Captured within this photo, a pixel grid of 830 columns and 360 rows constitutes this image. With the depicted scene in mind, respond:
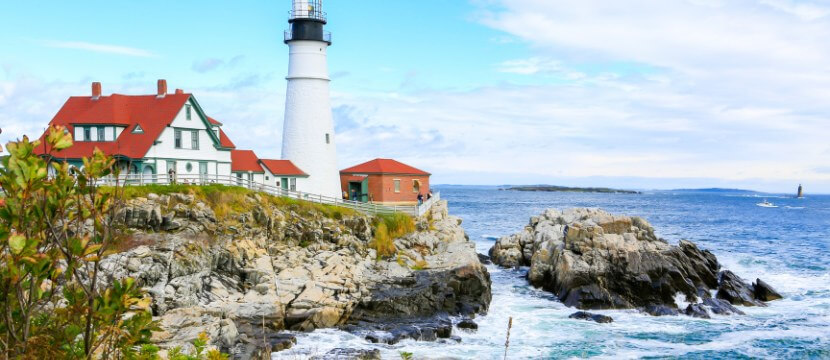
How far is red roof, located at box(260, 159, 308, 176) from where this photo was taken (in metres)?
34.3

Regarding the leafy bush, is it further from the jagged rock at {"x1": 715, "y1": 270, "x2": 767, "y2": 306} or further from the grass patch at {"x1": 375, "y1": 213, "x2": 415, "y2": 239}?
the jagged rock at {"x1": 715, "y1": 270, "x2": 767, "y2": 306}

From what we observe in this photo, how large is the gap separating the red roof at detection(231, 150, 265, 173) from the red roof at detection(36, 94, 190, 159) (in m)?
4.52

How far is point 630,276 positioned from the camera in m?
28.1

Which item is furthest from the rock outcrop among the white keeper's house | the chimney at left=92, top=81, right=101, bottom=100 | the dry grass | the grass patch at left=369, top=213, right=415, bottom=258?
the chimney at left=92, top=81, right=101, bottom=100

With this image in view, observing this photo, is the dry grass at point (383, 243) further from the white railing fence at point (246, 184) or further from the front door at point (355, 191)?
the front door at point (355, 191)

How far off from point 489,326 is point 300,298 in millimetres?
6490

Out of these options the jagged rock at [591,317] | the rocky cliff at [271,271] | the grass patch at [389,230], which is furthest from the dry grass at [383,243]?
the jagged rock at [591,317]

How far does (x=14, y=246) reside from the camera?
4.36 meters

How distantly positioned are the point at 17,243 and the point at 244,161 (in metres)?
31.1

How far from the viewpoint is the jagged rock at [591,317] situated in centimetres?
2456

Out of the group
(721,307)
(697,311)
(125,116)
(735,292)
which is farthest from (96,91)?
(735,292)

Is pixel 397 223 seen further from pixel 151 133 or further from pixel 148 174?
pixel 151 133

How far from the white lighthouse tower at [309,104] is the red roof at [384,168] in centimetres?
342

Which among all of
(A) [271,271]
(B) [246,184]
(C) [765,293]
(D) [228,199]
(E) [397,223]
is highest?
(B) [246,184]
